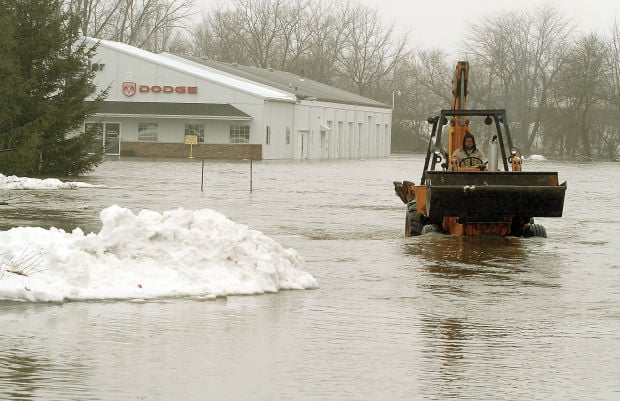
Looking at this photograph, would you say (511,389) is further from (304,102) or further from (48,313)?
(304,102)

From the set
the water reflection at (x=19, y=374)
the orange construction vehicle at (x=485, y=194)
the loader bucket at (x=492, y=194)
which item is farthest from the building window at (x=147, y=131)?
the water reflection at (x=19, y=374)

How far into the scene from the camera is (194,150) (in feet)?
247

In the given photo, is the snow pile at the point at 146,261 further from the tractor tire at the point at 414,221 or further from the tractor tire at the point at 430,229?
the tractor tire at the point at 414,221

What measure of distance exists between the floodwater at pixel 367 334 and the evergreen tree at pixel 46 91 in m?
21.9

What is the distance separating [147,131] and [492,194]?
58638 mm

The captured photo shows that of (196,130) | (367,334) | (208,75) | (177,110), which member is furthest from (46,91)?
(208,75)

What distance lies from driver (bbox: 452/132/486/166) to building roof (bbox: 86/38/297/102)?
5450 cm

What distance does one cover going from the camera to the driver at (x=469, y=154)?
19.8 meters

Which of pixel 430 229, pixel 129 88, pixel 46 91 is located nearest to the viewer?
pixel 430 229

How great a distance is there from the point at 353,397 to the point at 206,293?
471cm

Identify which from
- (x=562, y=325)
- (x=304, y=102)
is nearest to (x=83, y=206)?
(x=562, y=325)

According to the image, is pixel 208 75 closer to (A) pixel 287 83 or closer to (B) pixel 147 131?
(B) pixel 147 131

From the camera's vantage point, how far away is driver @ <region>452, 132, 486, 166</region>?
1981 centimetres

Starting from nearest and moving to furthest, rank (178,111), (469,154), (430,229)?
(469,154)
(430,229)
(178,111)
